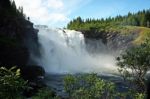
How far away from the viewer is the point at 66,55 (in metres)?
99.2

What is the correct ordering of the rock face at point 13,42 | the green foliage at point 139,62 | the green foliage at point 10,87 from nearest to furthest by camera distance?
1. the green foliage at point 10,87
2. the green foliage at point 139,62
3. the rock face at point 13,42

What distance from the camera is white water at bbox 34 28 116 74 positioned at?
89.1 metres

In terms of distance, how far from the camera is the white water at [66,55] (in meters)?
89.1

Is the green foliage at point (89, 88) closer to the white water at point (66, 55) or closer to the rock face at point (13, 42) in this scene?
the rock face at point (13, 42)

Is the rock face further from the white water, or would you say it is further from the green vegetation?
the green vegetation

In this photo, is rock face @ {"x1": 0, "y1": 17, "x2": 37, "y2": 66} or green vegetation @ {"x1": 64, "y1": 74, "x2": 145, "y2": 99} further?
rock face @ {"x1": 0, "y1": 17, "x2": 37, "y2": 66}

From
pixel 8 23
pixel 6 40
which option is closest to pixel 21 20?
pixel 8 23

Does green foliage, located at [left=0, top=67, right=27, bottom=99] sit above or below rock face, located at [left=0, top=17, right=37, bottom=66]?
below

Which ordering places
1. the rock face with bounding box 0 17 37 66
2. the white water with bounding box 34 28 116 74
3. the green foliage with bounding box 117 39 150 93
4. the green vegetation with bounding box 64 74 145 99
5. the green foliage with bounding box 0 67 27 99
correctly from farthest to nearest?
the white water with bounding box 34 28 116 74 < the rock face with bounding box 0 17 37 66 < the green foliage with bounding box 117 39 150 93 < the green vegetation with bounding box 64 74 145 99 < the green foliage with bounding box 0 67 27 99

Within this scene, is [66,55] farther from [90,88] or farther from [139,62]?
[90,88]

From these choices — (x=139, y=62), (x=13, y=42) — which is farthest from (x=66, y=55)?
(x=139, y=62)

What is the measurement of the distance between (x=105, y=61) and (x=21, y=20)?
169ft

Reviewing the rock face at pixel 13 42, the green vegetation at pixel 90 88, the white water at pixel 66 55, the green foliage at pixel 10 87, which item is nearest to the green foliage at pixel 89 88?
the green vegetation at pixel 90 88

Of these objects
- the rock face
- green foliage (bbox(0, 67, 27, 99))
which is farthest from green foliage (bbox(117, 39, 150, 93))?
the rock face
